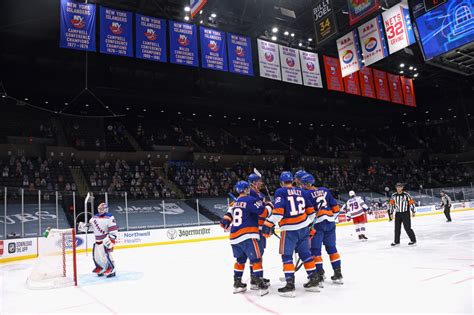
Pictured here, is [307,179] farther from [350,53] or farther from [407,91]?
[407,91]

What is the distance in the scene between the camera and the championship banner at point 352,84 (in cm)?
1759

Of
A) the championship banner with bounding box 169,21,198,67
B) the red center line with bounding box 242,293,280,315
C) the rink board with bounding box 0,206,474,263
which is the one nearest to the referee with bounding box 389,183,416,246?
the red center line with bounding box 242,293,280,315

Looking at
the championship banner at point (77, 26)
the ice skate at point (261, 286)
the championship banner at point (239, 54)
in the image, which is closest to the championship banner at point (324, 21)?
the championship banner at point (239, 54)

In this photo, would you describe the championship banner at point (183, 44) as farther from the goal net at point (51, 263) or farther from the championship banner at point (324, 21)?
the goal net at point (51, 263)

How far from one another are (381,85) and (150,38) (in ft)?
41.1

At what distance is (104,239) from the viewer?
7.23 meters

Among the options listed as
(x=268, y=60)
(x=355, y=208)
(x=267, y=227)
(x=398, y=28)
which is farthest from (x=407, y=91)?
(x=267, y=227)

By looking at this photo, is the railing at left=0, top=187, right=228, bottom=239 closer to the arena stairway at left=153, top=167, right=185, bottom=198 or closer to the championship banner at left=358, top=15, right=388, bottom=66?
the arena stairway at left=153, top=167, right=185, bottom=198

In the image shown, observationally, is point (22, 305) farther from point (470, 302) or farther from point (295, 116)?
point (295, 116)

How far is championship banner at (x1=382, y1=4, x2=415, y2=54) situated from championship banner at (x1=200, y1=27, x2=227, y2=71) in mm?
6454

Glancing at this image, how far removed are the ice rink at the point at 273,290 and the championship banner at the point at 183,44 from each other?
28.5 feet

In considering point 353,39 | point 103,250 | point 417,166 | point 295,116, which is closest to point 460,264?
point 103,250

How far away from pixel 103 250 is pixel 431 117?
40884 mm

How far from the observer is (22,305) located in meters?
5.45
